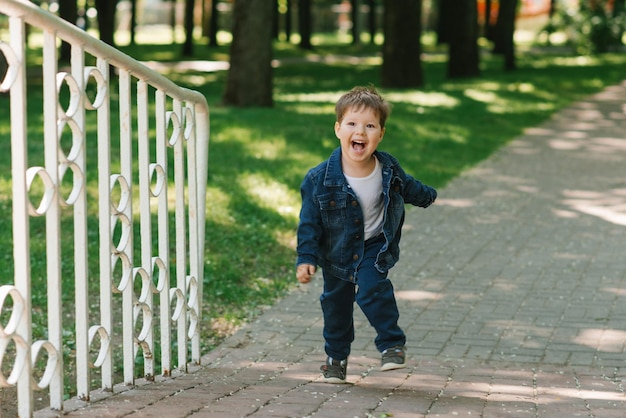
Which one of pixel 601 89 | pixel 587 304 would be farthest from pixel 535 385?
pixel 601 89

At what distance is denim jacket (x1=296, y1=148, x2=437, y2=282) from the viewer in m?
4.90

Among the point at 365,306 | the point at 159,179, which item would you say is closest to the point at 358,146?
the point at 365,306

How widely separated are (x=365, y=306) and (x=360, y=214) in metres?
0.43

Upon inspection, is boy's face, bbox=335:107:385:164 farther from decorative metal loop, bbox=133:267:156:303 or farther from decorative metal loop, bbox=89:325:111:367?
decorative metal loop, bbox=89:325:111:367

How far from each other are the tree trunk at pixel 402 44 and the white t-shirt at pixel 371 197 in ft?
58.9

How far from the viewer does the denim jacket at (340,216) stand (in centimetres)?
490

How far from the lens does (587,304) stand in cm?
739

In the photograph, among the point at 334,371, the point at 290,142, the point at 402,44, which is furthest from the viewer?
the point at 402,44

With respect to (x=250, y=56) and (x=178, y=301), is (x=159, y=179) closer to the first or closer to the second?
(x=178, y=301)

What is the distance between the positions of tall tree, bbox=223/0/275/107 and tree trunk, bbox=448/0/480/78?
29.6 ft

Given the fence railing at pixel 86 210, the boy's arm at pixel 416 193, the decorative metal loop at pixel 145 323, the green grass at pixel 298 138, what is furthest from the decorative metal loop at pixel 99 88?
the green grass at pixel 298 138

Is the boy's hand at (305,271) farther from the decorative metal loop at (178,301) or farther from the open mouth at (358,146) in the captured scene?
the decorative metal loop at (178,301)

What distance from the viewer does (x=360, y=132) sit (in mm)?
4805

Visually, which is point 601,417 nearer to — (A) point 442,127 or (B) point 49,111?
(B) point 49,111
